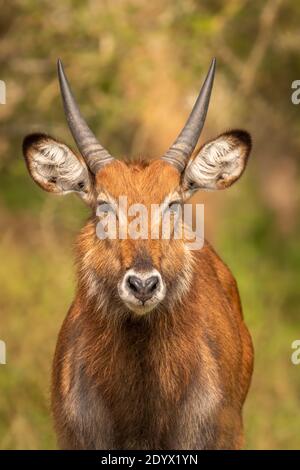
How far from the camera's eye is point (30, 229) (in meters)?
17.7

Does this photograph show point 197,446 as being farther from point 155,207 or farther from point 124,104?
point 124,104

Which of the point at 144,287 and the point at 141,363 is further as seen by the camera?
the point at 141,363

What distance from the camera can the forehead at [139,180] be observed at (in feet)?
26.6

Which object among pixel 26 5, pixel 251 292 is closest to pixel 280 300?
pixel 251 292

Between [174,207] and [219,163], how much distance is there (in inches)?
22.0

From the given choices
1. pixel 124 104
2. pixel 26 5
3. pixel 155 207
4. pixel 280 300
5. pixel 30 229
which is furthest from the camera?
pixel 30 229

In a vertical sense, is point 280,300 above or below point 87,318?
below

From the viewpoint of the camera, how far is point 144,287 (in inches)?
298
